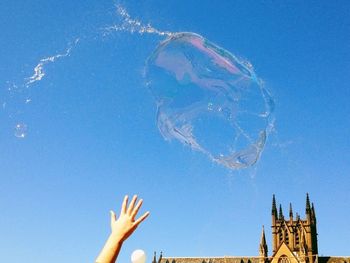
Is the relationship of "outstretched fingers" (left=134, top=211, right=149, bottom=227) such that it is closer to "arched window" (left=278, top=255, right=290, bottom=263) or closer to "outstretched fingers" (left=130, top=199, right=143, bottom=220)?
"outstretched fingers" (left=130, top=199, right=143, bottom=220)

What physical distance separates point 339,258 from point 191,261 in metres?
27.9

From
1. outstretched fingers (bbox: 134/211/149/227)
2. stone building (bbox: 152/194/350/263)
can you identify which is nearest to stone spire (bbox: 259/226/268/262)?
stone building (bbox: 152/194/350/263)

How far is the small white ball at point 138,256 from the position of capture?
4613mm

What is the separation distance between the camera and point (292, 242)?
257 ft

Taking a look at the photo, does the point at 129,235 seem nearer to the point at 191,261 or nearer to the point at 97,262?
the point at 97,262

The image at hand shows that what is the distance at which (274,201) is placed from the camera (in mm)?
85875

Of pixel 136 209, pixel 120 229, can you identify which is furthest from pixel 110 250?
pixel 136 209

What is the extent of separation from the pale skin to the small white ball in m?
0.20

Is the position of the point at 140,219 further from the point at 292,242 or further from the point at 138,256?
the point at 292,242

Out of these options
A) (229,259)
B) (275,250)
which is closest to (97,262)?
(275,250)

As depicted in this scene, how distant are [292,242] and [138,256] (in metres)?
78.7

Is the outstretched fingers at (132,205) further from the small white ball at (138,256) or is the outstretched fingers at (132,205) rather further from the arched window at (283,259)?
the arched window at (283,259)

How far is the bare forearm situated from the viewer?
4284 millimetres

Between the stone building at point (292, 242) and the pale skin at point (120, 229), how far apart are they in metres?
73.2
